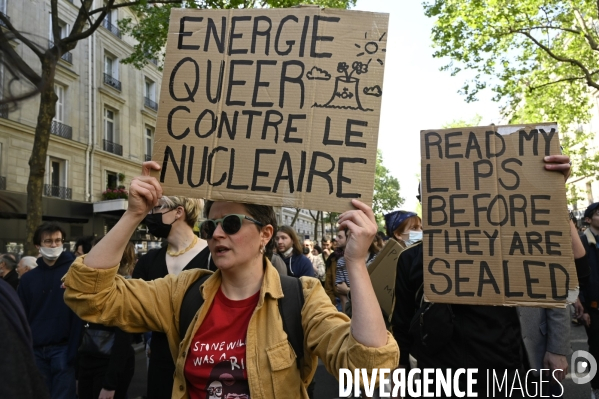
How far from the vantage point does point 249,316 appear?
2.15m

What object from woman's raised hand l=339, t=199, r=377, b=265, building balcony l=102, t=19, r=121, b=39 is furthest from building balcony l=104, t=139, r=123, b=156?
woman's raised hand l=339, t=199, r=377, b=265

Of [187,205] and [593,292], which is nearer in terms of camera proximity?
[187,205]

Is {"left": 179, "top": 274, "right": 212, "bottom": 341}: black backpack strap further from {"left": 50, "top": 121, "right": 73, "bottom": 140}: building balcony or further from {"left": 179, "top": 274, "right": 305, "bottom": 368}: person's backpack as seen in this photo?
{"left": 50, "top": 121, "right": 73, "bottom": 140}: building balcony

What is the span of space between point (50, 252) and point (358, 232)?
413 centimetres

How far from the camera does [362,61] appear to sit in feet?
7.72

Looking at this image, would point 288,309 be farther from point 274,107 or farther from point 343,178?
point 274,107

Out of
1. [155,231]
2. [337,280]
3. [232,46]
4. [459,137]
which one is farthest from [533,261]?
[337,280]

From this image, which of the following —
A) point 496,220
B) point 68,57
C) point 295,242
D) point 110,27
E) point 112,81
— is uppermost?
point 110,27

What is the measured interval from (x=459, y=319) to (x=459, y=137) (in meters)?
1.08

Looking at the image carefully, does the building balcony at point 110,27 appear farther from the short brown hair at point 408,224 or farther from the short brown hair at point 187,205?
the short brown hair at point 408,224

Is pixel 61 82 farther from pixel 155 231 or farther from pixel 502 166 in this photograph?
pixel 502 166

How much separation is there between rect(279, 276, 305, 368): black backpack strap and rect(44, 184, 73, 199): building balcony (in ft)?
70.1

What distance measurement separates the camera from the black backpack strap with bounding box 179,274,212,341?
7.16 feet

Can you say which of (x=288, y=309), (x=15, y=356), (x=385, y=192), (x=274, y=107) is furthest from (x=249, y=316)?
(x=385, y=192)
